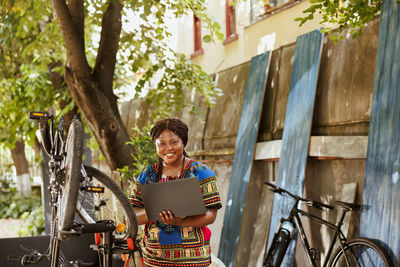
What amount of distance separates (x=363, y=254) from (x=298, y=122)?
1.81 meters

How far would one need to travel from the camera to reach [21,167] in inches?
658

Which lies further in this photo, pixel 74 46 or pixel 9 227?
pixel 9 227

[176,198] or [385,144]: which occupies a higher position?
[385,144]

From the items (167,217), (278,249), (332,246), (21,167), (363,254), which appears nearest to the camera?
(167,217)

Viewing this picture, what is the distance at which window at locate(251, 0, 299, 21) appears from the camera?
10596 mm

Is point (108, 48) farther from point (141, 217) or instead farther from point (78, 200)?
point (78, 200)

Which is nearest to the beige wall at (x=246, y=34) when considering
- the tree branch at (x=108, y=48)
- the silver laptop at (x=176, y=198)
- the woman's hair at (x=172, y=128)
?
the tree branch at (x=108, y=48)

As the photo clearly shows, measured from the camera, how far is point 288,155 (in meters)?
6.24

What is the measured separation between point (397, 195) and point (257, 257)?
8.30 ft

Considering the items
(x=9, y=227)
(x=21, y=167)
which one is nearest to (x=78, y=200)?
(x=9, y=227)

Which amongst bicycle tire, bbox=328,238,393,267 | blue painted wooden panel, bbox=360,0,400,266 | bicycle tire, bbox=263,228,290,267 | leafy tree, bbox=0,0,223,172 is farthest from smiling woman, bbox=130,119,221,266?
leafy tree, bbox=0,0,223,172

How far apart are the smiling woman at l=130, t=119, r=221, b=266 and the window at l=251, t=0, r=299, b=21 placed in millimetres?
7570

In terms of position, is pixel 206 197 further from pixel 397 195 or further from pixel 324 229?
pixel 324 229

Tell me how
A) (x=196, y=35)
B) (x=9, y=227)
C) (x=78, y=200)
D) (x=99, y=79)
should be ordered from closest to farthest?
(x=78, y=200)
(x=99, y=79)
(x=9, y=227)
(x=196, y=35)
